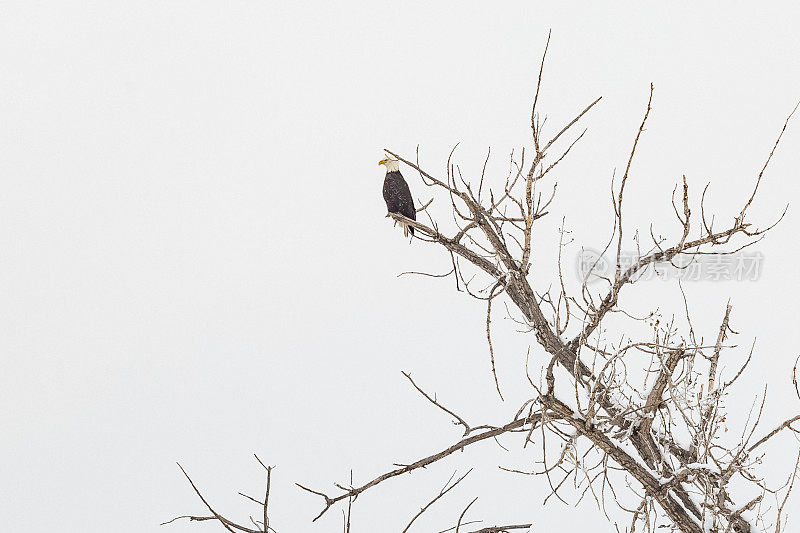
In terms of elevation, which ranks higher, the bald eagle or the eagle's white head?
the eagle's white head

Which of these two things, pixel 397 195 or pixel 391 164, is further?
pixel 391 164

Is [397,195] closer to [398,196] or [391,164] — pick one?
[398,196]

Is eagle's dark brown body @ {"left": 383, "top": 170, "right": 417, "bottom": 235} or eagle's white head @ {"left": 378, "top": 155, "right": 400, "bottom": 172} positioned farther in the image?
eagle's white head @ {"left": 378, "top": 155, "right": 400, "bottom": 172}

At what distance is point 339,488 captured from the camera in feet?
9.30

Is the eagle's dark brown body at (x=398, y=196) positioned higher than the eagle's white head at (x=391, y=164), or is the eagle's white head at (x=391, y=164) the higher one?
the eagle's white head at (x=391, y=164)

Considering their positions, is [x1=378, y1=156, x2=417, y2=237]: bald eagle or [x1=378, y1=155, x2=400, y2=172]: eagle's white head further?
[x1=378, y1=155, x2=400, y2=172]: eagle's white head

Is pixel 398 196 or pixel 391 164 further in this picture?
pixel 391 164

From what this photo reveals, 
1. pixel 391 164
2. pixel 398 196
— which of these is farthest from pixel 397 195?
pixel 391 164

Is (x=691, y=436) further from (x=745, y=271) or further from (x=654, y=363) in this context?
(x=745, y=271)

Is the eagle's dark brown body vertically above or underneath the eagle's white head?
underneath

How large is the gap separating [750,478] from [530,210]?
1.51 meters

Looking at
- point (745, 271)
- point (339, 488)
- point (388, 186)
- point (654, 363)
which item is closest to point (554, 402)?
point (654, 363)

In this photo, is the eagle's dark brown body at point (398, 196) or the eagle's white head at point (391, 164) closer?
the eagle's dark brown body at point (398, 196)

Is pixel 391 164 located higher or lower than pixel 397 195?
higher
